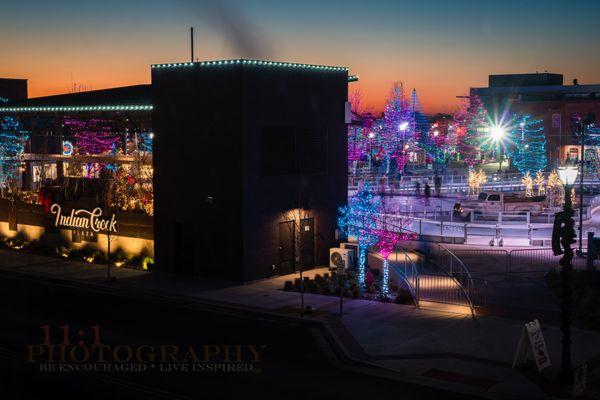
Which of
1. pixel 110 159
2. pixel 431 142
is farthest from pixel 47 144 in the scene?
pixel 431 142

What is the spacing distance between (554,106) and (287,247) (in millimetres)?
79784

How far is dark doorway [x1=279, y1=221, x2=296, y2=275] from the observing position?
2802cm

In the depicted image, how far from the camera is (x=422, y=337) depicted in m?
18.7

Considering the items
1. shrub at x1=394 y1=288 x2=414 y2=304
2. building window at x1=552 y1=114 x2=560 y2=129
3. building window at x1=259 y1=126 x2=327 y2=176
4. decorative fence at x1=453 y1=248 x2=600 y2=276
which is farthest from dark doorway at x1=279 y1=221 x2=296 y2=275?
building window at x1=552 y1=114 x2=560 y2=129

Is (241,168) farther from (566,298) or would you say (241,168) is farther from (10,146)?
(10,146)

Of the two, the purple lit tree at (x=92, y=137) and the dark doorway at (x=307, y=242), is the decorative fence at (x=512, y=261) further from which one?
the purple lit tree at (x=92, y=137)

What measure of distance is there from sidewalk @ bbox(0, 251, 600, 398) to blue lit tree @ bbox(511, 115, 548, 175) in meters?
53.8

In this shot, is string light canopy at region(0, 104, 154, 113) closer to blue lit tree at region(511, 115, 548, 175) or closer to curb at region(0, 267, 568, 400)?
curb at region(0, 267, 568, 400)

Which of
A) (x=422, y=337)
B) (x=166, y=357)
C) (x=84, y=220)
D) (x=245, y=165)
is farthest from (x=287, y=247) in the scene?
(x=166, y=357)

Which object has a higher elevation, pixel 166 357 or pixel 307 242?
pixel 307 242

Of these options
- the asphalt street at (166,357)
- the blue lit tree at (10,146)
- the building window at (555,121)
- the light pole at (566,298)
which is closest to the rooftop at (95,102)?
the blue lit tree at (10,146)

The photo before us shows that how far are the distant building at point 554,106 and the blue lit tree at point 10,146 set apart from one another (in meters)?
68.7

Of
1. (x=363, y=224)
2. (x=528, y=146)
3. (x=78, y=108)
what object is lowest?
(x=363, y=224)

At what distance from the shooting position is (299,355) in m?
17.6
